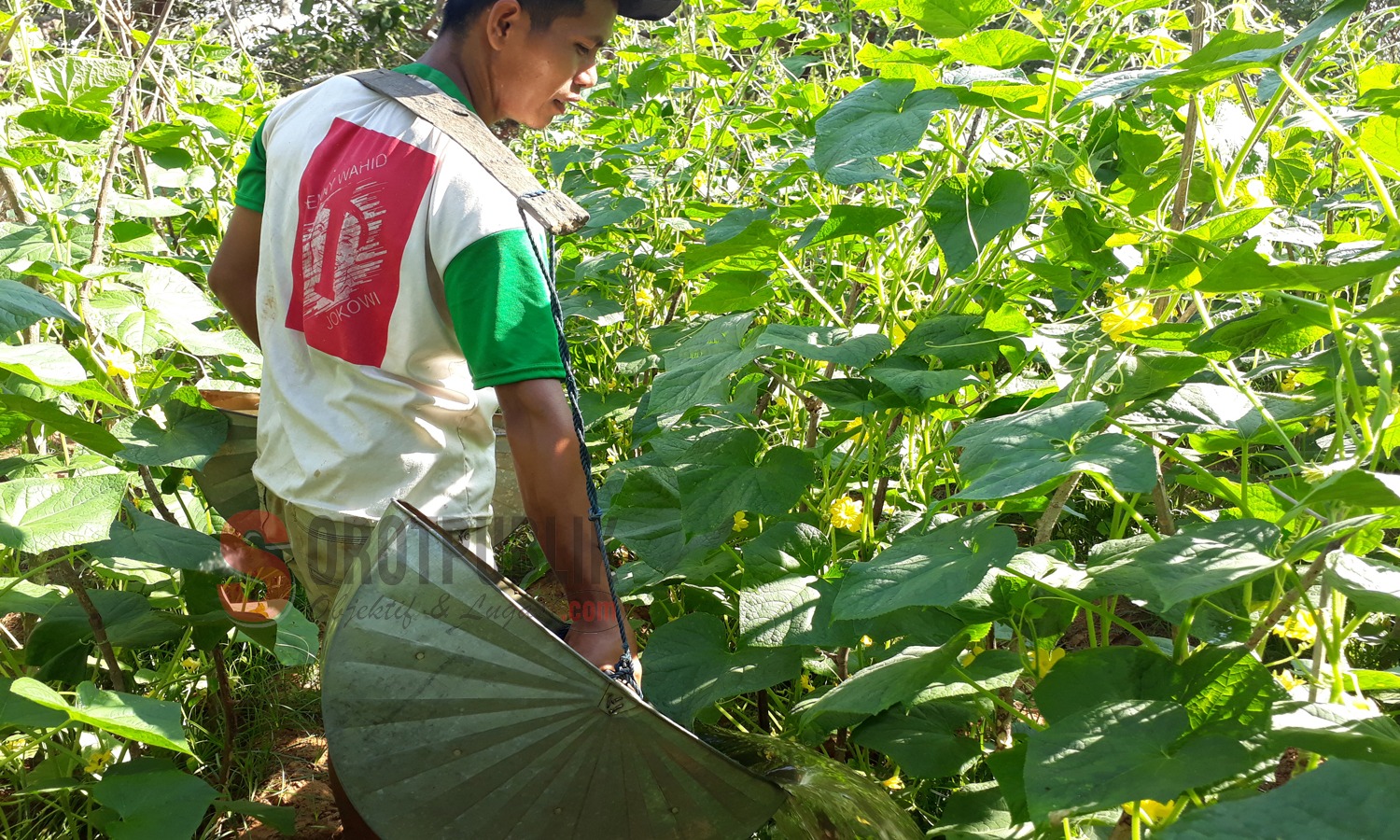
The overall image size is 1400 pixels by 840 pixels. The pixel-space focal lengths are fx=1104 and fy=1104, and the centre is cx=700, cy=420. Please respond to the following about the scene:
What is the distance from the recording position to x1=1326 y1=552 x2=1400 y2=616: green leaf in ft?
2.70

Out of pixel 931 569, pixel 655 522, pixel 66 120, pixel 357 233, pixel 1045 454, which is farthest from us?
pixel 66 120

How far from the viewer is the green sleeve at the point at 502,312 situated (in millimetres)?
1237

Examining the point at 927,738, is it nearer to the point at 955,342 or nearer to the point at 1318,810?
the point at 955,342

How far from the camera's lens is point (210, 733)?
2.15 metres

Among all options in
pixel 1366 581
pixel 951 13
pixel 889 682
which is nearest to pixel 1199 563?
pixel 1366 581

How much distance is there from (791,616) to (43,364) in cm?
100

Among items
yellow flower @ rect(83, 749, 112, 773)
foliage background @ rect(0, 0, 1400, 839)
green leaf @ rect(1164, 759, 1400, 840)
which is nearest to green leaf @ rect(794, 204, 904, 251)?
foliage background @ rect(0, 0, 1400, 839)

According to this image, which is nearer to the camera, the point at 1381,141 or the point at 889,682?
the point at 1381,141

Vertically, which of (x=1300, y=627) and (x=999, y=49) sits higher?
(x=999, y=49)

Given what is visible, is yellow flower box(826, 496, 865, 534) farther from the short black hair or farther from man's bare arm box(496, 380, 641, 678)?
the short black hair

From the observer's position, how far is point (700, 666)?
5.05 ft

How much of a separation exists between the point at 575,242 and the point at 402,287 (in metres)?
1.64

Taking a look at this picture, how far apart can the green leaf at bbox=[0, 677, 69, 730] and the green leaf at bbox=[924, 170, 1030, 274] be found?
1.21 metres

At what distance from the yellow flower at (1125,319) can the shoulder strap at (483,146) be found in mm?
638
